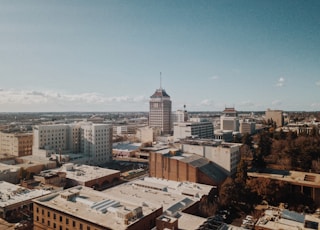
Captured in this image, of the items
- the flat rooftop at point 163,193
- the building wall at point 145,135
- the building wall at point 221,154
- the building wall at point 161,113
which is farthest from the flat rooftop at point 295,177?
the building wall at point 161,113

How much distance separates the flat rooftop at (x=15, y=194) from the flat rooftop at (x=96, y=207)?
7151mm

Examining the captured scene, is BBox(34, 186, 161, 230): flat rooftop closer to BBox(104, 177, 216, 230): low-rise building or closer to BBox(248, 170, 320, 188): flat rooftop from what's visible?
BBox(104, 177, 216, 230): low-rise building

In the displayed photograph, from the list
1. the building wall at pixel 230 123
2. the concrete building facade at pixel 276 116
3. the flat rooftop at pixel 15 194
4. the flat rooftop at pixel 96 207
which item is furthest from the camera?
the concrete building facade at pixel 276 116

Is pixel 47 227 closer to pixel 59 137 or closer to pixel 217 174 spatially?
pixel 217 174

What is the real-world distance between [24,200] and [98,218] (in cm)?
1569

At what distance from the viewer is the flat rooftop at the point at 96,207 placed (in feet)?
82.3

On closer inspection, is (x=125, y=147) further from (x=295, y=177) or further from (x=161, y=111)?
(x=295, y=177)

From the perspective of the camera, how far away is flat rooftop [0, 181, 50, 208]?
35.2 metres

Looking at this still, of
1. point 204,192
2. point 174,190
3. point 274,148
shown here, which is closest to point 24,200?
point 174,190

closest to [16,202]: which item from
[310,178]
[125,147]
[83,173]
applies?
[83,173]

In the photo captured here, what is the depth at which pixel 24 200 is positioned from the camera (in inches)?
1404

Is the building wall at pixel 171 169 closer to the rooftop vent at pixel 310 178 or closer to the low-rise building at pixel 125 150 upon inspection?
the rooftop vent at pixel 310 178

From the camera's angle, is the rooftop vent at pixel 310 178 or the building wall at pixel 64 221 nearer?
the building wall at pixel 64 221

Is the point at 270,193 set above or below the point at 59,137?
below
